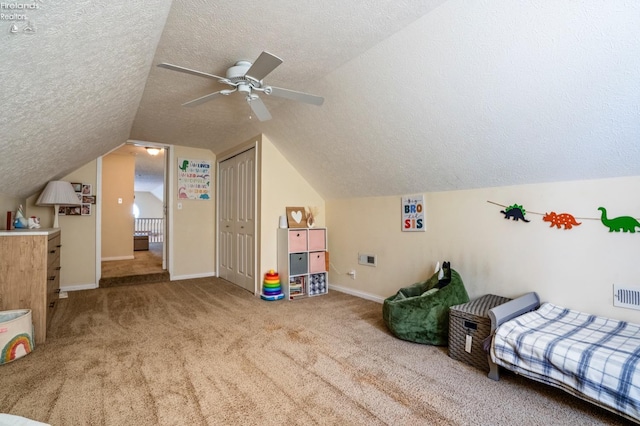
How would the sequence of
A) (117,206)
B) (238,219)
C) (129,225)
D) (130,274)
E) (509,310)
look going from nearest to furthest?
1. (509,310)
2. (238,219)
3. (130,274)
4. (117,206)
5. (129,225)

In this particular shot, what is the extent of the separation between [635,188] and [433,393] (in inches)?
73.8

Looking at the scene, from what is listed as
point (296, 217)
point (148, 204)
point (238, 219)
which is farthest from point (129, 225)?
point (148, 204)

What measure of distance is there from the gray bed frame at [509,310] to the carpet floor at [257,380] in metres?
0.10

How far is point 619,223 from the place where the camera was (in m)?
2.07

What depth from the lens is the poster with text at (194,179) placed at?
5.27 metres

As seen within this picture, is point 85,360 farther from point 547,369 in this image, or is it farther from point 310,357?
point 547,369

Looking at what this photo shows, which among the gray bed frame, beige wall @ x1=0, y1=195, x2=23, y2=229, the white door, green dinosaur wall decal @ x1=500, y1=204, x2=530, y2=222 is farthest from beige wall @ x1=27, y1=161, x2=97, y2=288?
green dinosaur wall decal @ x1=500, y1=204, x2=530, y2=222

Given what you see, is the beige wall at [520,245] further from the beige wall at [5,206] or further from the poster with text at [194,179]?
the beige wall at [5,206]

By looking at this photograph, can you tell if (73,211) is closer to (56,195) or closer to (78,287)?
(56,195)

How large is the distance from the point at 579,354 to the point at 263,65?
2.46m

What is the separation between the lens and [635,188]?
202 cm

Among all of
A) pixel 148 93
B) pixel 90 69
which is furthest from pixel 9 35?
pixel 148 93

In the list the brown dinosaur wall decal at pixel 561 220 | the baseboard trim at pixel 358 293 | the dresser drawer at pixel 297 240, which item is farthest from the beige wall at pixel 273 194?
the brown dinosaur wall decal at pixel 561 220

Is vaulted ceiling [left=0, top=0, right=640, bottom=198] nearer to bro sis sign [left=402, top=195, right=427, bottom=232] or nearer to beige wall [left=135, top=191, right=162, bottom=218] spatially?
bro sis sign [left=402, top=195, right=427, bottom=232]
